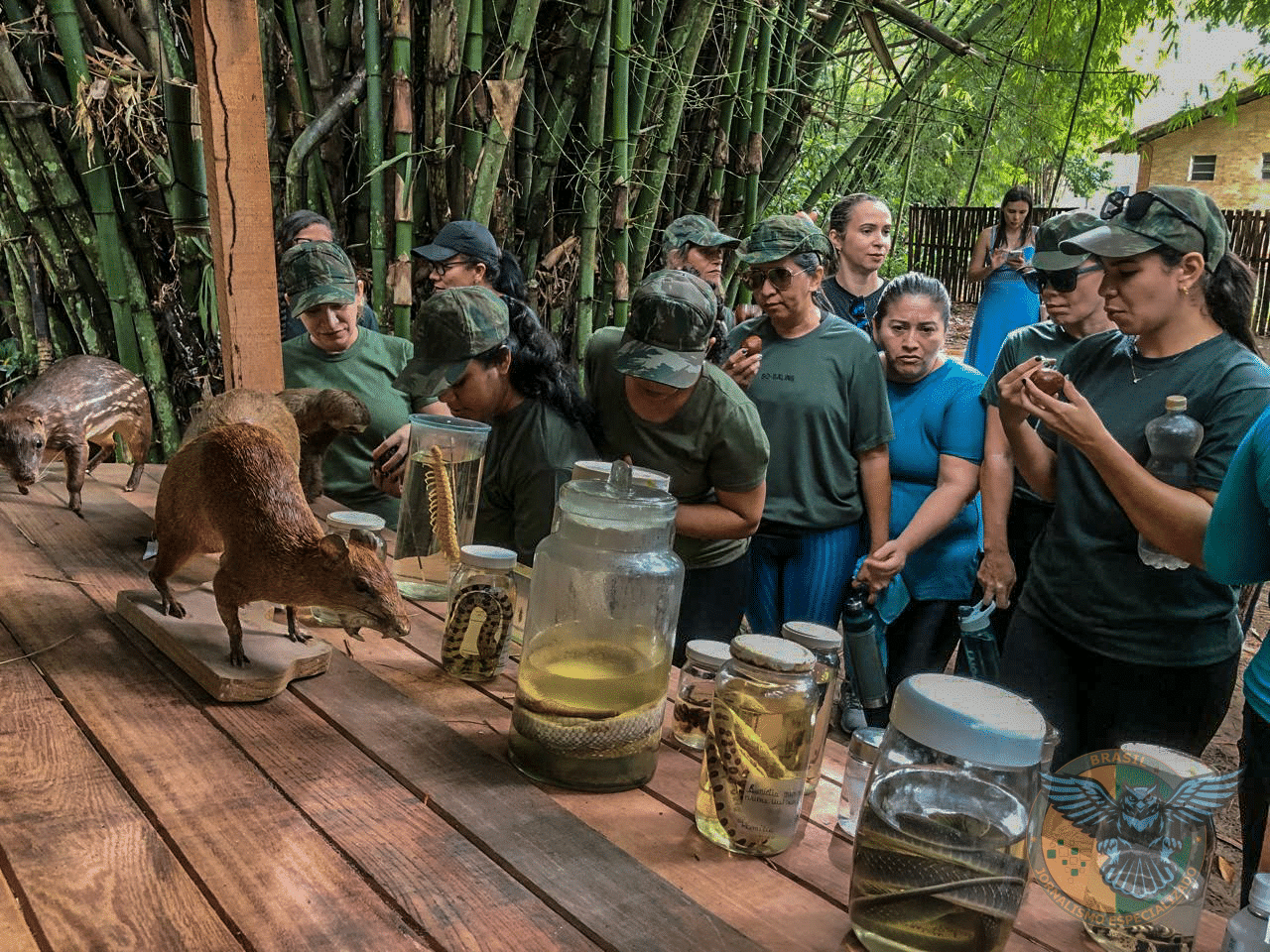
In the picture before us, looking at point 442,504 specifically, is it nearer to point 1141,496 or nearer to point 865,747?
point 865,747

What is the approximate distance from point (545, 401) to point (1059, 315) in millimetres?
1483

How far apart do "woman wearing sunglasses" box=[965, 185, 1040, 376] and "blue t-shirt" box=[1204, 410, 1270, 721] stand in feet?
10.6

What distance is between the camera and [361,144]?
3697 millimetres

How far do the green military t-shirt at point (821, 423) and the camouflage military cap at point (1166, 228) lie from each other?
86 centimetres

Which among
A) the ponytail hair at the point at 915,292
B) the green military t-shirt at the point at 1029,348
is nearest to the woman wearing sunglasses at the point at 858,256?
the ponytail hair at the point at 915,292

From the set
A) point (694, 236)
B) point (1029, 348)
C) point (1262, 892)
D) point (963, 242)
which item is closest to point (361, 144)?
point (694, 236)

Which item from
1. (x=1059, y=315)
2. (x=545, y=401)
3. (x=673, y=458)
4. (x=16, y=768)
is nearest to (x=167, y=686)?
(x=16, y=768)

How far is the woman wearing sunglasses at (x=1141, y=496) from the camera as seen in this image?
5.97 ft

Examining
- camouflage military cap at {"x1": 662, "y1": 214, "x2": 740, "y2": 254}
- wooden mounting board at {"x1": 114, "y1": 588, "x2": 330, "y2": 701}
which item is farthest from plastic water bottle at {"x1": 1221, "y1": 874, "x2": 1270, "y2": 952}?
camouflage military cap at {"x1": 662, "y1": 214, "x2": 740, "y2": 254}

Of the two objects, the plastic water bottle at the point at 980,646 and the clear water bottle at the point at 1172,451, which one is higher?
the clear water bottle at the point at 1172,451

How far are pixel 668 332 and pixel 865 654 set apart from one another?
1.24 metres

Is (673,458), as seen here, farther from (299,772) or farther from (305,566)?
(299,772)

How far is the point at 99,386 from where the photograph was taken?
2.29 meters

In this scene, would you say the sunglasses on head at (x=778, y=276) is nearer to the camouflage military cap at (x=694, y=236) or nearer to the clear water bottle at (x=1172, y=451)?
the camouflage military cap at (x=694, y=236)
